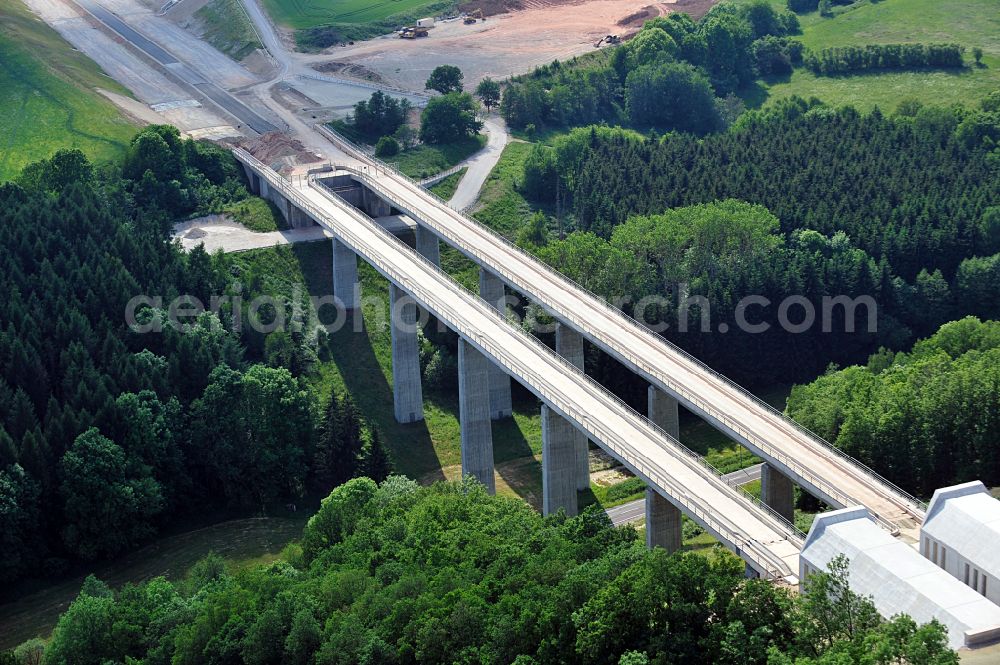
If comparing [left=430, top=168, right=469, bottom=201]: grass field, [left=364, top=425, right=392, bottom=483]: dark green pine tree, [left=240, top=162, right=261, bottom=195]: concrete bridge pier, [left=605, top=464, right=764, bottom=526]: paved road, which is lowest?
→ [left=605, top=464, right=764, bottom=526]: paved road

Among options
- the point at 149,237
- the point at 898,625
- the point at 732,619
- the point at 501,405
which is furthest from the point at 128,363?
the point at 898,625

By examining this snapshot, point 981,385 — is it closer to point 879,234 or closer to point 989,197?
point 879,234

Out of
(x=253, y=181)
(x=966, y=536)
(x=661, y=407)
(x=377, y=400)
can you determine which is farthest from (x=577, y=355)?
(x=253, y=181)

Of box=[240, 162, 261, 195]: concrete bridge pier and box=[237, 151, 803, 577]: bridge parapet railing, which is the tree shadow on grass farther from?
box=[240, 162, 261, 195]: concrete bridge pier

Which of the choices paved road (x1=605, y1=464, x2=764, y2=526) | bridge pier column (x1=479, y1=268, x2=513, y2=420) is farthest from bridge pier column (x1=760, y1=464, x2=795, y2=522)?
bridge pier column (x1=479, y1=268, x2=513, y2=420)

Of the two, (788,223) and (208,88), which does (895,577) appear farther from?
(208,88)
